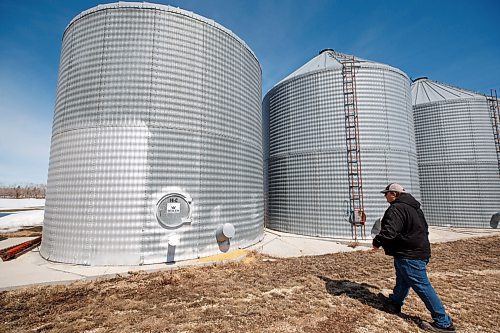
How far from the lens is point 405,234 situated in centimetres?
471

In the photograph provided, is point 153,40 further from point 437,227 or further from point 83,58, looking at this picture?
point 437,227

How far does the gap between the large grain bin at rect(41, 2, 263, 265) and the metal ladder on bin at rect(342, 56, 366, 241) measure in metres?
6.64

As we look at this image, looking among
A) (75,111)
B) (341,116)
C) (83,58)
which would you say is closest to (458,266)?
(341,116)

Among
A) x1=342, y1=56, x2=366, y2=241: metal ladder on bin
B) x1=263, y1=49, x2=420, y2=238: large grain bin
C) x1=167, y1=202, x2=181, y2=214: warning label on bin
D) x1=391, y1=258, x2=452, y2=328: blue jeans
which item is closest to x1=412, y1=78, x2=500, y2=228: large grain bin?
x1=263, y1=49, x2=420, y2=238: large grain bin

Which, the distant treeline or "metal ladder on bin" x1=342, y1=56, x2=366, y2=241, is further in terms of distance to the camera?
the distant treeline

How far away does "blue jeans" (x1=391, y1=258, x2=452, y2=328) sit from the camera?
431 cm

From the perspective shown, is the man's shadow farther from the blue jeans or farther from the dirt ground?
the blue jeans

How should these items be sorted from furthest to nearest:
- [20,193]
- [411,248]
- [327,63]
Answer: [20,193] → [327,63] → [411,248]

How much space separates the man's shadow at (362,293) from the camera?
524 centimetres

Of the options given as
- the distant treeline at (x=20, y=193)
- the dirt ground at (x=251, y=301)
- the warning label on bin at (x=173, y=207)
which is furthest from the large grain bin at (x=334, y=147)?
the distant treeline at (x=20, y=193)

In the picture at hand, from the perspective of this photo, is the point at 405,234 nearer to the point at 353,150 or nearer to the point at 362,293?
the point at 362,293

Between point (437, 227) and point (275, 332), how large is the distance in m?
18.1

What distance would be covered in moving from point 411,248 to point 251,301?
351cm

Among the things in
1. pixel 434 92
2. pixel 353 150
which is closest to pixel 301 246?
pixel 353 150
